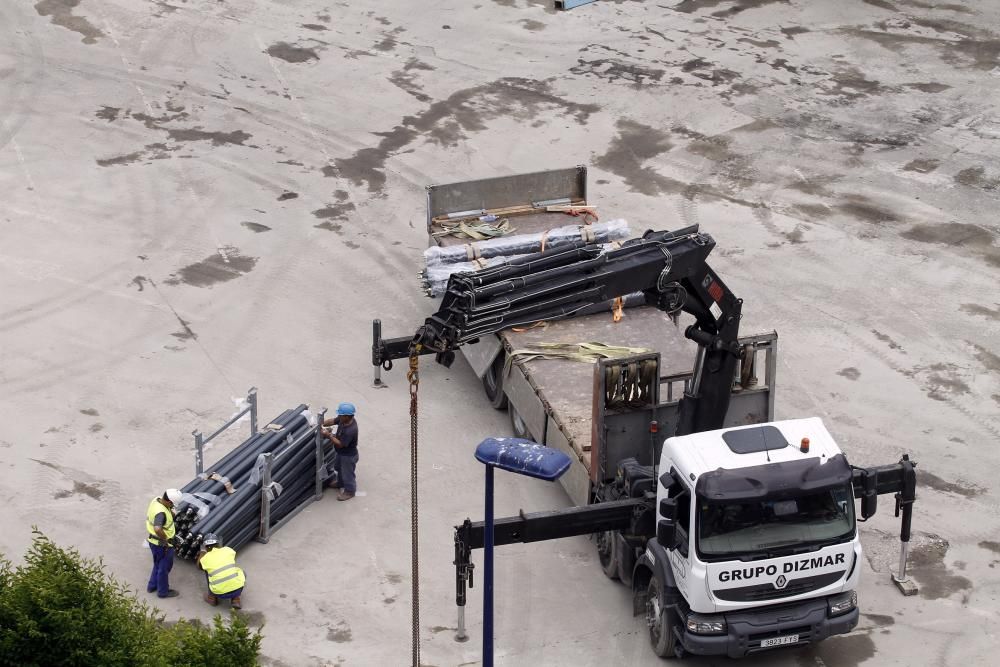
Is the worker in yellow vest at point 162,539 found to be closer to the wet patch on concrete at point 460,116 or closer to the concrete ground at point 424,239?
the concrete ground at point 424,239

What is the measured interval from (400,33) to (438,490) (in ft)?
55.9

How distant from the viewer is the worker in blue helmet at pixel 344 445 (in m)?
17.7

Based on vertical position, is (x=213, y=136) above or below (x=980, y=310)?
above

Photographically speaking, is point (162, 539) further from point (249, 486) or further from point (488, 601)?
point (488, 601)

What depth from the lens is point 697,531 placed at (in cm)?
1422

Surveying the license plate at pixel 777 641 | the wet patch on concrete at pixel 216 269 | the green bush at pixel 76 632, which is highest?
the green bush at pixel 76 632

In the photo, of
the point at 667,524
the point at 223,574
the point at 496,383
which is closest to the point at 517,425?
the point at 496,383

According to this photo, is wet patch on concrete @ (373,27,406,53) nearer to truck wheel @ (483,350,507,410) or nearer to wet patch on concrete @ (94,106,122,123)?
wet patch on concrete @ (94,106,122,123)

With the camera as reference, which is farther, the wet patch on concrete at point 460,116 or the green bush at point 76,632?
the wet patch on concrete at point 460,116

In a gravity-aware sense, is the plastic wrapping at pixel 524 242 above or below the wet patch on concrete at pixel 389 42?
above

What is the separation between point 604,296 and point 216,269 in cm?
1051

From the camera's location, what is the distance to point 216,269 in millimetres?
23719

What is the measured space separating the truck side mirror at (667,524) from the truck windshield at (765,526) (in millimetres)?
341

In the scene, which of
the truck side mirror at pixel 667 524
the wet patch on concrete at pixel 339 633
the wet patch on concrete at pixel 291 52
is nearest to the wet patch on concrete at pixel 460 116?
the wet patch on concrete at pixel 291 52
